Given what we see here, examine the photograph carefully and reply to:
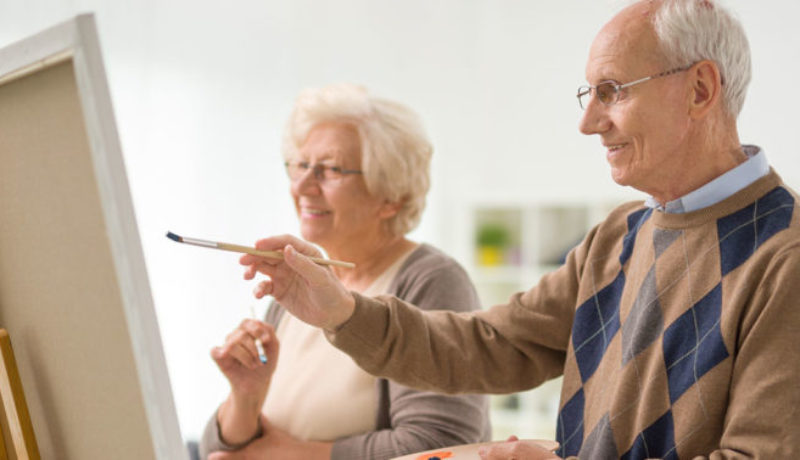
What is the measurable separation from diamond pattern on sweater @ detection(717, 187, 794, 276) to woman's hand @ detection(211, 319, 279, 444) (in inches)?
36.7

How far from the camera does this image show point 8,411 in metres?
0.90

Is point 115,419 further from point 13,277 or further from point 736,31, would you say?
point 736,31

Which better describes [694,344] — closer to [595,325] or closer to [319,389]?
[595,325]

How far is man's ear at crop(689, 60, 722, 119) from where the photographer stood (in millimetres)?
1145

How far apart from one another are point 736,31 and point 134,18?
2659 mm

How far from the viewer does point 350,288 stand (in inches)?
73.8

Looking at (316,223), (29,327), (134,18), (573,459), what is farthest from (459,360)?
(134,18)

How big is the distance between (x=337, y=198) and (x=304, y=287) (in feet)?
1.82

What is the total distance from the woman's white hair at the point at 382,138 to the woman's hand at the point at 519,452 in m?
0.90

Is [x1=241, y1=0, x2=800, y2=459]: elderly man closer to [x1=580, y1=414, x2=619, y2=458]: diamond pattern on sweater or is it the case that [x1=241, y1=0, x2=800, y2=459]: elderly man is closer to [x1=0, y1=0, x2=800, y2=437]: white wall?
[x1=580, y1=414, x2=619, y2=458]: diamond pattern on sweater

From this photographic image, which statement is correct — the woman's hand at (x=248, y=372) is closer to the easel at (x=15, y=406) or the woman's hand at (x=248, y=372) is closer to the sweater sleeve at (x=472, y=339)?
the sweater sleeve at (x=472, y=339)

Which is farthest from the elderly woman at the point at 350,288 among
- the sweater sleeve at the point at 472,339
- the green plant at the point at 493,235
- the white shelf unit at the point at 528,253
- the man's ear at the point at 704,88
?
the green plant at the point at 493,235

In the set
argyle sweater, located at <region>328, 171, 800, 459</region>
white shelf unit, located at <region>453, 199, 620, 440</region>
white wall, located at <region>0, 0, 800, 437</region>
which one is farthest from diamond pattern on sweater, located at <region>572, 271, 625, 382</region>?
white shelf unit, located at <region>453, 199, 620, 440</region>

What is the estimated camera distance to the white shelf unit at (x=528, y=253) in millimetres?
4582
